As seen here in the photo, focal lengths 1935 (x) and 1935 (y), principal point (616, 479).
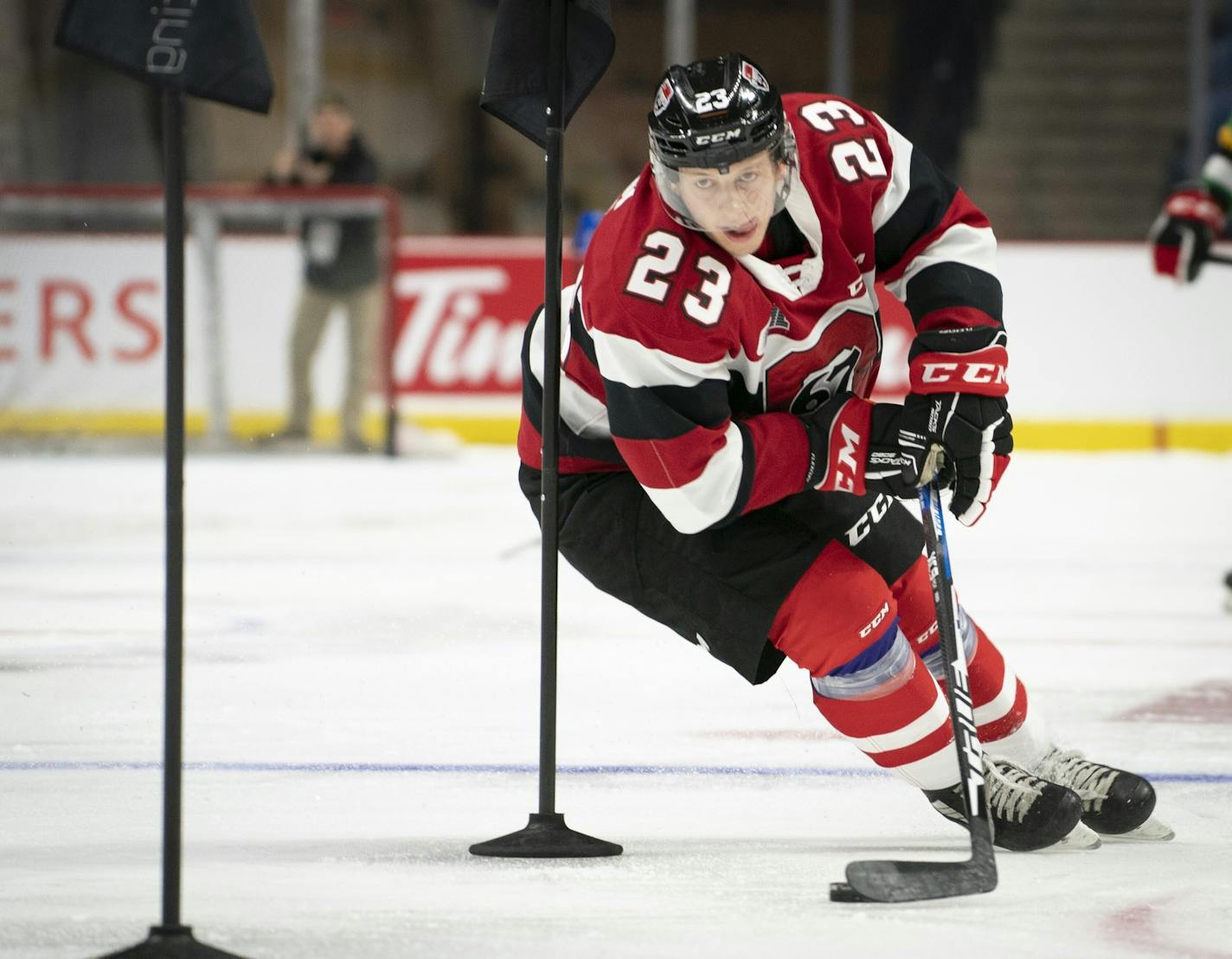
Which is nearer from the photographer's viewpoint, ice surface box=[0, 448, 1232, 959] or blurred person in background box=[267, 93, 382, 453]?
ice surface box=[0, 448, 1232, 959]

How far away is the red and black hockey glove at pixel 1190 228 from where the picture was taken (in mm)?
4648

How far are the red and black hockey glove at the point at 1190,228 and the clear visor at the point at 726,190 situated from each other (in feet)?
8.42

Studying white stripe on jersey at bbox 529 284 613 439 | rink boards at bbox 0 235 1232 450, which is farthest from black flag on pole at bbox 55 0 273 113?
rink boards at bbox 0 235 1232 450

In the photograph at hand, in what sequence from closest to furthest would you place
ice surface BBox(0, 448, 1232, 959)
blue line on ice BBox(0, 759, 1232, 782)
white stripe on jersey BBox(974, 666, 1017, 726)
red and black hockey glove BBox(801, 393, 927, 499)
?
1. ice surface BBox(0, 448, 1232, 959)
2. red and black hockey glove BBox(801, 393, 927, 499)
3. white stripe on jersey BBox(974, 666, 1017, 726)
4. blue line on ice BBox(0, 759, 1232, 782)

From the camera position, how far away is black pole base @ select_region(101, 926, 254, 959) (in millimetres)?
1994

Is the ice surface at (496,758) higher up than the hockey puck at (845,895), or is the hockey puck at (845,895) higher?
the hockey puck at (845,895)

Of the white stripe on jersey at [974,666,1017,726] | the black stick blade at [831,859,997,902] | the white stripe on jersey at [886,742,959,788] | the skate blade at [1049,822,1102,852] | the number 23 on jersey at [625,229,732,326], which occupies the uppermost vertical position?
the number 23 on jersey at [625,229,732,326]

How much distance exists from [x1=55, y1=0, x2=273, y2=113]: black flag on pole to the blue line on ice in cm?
131

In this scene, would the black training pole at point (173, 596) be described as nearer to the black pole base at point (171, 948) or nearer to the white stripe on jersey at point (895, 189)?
the black pole base at point (171, 948)

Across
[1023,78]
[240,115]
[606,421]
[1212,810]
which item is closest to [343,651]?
[606,421]

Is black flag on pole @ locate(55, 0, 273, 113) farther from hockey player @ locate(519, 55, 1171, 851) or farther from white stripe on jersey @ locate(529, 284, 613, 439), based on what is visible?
white stripe on jersey @ locate(529, 284, 613, 439)

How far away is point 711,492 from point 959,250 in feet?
1.61

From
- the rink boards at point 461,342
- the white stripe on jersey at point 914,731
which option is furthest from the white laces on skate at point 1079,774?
the rink boards at point 461,342

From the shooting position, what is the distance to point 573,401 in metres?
2.62
